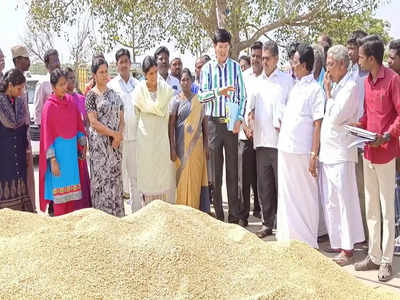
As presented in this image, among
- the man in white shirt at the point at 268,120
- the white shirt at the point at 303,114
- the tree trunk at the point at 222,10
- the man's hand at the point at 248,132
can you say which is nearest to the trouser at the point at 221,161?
the man's hand at the point at 248,132

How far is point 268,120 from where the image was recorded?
18.1 ft

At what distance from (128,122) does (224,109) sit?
4.31ft

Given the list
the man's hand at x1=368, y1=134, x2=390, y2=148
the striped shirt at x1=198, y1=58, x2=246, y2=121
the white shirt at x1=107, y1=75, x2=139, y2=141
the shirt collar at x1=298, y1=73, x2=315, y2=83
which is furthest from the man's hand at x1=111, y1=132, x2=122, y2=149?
the man's hand at x1=368, y1=134, x2=390, y2=148

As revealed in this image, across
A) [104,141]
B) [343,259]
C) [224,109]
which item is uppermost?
[224,109]

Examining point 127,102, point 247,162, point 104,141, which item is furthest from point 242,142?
point 104,141

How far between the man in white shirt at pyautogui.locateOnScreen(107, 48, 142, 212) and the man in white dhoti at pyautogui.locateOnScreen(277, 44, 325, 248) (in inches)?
71.0

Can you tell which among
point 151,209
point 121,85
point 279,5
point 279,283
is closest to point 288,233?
point 151,209

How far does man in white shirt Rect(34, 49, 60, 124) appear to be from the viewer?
259 inches

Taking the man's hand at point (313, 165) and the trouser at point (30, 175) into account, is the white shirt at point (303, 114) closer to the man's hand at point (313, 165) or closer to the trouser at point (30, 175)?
the man's hand at point (313, 165)

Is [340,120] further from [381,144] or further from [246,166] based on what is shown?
[246,166]

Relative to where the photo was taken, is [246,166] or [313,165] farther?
[246,166]

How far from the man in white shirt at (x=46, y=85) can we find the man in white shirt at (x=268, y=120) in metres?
2.50

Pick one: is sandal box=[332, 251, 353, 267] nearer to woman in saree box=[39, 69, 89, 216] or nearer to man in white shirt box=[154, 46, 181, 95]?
woman in saree box=[39, 69, 89, 216]

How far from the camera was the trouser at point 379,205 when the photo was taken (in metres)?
4.25
